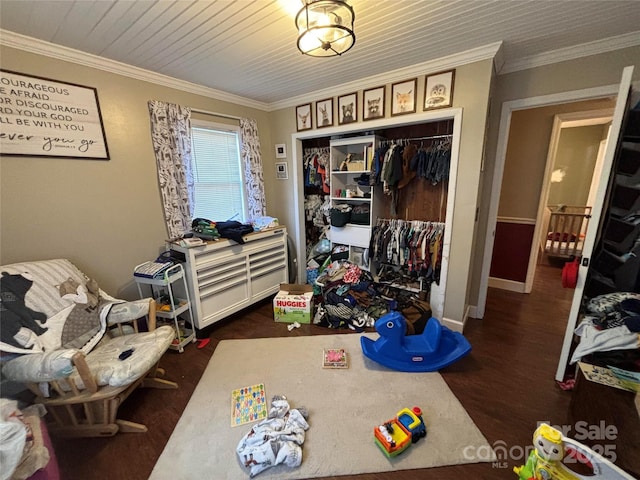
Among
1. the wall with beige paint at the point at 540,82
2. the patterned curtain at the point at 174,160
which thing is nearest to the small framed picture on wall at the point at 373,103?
the wall with beige paint at the point at 540,82

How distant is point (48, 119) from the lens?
184cm

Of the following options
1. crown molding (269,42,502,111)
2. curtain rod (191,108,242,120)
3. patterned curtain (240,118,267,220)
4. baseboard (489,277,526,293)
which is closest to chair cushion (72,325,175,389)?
patterned curtain (240,118,267,220)

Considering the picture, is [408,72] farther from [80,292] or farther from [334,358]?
[80,292]

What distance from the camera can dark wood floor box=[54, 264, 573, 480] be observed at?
4.54 ft

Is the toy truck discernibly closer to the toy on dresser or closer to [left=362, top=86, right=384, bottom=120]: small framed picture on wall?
the toy on dresser

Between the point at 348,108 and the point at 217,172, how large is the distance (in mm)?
1667

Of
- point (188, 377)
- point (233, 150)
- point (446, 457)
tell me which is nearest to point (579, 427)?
point (446, 457)

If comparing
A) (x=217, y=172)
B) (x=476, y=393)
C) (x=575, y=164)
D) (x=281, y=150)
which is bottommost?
(x=476, y=393)

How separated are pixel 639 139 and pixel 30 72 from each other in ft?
14.0

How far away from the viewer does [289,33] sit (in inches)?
67.6

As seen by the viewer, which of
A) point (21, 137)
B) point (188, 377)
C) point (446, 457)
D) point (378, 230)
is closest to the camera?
point (446, 457)

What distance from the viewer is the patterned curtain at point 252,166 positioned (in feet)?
10.3

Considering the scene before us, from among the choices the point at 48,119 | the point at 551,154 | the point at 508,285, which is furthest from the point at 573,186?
the point at 48,119

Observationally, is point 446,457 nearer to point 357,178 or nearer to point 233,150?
point 357,178
